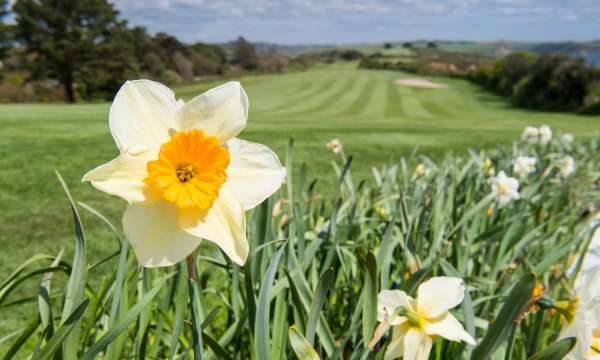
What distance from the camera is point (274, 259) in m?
0.80

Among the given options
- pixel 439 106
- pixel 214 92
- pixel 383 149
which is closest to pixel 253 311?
pixel 214 92

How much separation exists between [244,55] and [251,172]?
2129 inches

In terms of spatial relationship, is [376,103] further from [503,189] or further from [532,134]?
[503,189]

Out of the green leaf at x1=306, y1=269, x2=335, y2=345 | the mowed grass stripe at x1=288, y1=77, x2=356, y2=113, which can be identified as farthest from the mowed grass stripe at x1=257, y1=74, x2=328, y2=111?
the green leaf at x1=306, y1=269, x2=335, y2=345

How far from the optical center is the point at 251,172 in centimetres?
68

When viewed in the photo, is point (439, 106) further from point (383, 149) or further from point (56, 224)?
point (56, 224)

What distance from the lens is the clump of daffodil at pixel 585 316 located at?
72cm

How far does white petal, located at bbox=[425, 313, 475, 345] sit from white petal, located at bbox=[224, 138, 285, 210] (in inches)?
12.5

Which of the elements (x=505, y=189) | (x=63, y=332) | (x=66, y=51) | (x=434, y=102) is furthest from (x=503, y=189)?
(x=66, y=51)

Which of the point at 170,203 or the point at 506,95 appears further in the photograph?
the point at 506,95

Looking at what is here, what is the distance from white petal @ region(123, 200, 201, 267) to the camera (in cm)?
59

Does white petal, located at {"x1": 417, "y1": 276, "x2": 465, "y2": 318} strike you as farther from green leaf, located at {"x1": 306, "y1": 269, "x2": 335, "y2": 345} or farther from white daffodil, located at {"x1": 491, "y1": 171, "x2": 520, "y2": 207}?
white daffodil, located at {"x1": 491, "y1": 171, "x2": 520, "y2": 207}

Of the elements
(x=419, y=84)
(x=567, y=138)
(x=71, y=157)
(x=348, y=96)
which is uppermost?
(x=567, y=138)

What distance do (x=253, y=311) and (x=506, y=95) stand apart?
31.6 meters
